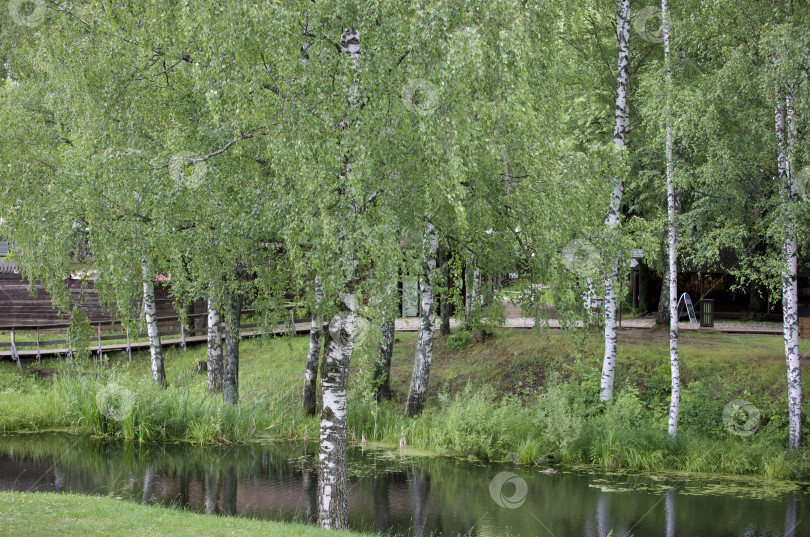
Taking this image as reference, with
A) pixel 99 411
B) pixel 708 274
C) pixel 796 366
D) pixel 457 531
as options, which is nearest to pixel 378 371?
pixel 99 411

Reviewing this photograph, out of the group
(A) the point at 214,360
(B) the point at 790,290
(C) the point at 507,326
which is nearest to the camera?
(B) the point at 790,290

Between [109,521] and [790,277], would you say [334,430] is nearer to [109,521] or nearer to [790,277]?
[109,521]

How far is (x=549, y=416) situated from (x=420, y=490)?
373cm

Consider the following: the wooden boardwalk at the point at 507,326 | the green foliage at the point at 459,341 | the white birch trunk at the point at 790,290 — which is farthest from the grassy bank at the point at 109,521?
the green foliage at the point at 459,341

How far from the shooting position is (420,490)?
42.9 ft

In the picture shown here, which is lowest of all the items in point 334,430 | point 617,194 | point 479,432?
point 479,432

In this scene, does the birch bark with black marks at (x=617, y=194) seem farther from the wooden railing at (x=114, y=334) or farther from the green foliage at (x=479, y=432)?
the wooden railing at (x=114, y=334)

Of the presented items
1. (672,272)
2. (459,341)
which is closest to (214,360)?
(459,341)

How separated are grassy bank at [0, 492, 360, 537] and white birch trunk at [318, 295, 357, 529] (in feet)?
1.79

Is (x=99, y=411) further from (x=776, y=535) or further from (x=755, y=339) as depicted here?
(x=755, y=339)

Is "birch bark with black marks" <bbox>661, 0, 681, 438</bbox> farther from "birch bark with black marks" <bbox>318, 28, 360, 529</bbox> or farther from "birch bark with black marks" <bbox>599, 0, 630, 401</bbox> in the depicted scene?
"birch bark with black marks" <bbox>318, 28, 360, 529</bbox>

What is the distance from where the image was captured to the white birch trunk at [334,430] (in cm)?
980

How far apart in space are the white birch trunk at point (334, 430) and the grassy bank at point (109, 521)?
21.4 inches

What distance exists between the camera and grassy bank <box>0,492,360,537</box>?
7973 millimetres
